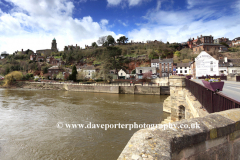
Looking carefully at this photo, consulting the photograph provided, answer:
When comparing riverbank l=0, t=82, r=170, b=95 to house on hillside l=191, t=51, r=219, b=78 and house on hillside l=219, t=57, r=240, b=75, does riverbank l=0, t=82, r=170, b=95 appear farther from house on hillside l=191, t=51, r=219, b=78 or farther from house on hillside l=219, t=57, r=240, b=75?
house on hillside l=219, t=57, r=240, b=75

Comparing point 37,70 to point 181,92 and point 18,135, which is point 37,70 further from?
point 181,92

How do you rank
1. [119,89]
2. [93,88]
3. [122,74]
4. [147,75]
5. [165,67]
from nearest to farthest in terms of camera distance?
[119,89] → [93,88] → [147,75] → [122,74] → [165,67]

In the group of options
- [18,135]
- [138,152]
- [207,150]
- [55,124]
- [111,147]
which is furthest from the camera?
[55,124]

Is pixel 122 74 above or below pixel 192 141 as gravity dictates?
above

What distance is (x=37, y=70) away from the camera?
275ft

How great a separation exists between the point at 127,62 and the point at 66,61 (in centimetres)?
4426

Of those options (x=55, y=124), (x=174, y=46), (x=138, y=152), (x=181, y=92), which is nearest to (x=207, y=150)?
(x=138, y=152)

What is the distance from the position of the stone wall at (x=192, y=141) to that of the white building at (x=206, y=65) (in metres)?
39.1

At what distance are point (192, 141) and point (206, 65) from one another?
136 feet

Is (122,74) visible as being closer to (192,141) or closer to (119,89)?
(119,89)

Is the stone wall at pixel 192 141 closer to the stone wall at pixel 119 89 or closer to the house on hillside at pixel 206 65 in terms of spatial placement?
the stone wall at pixel 119 89

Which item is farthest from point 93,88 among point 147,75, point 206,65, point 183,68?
point 183,68

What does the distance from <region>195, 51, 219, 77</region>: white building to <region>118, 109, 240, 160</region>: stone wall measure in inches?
1538

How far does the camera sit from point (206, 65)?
37219 mm
